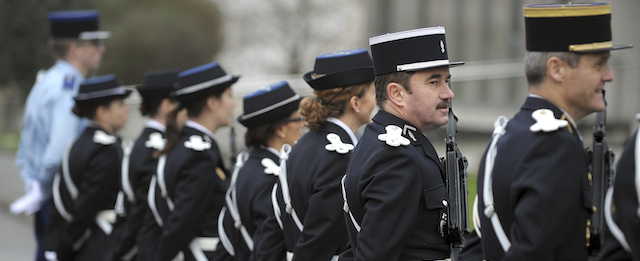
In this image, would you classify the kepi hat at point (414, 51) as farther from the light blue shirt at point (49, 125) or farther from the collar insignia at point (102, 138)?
the light blue shirt at point (49, 125)

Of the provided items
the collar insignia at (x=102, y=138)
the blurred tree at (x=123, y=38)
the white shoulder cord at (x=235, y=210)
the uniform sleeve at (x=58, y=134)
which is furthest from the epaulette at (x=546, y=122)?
the blurred tree at (x=123, y=38)

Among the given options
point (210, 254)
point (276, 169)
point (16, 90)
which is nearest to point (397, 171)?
point (276, 169)

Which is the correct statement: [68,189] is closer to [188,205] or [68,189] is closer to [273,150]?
[188,205]

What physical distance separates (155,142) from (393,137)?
3559 millimetres

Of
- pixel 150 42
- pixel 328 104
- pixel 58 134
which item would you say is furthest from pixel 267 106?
pixel 150 42

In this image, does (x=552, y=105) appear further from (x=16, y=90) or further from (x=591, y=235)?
(x=16, y=90)

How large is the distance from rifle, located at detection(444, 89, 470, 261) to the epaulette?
50 centimetres

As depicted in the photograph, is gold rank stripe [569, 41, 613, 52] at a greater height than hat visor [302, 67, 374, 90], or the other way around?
gold rank stripe [569, 41, 613, 52]

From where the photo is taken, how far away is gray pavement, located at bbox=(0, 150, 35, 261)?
40.8 ft

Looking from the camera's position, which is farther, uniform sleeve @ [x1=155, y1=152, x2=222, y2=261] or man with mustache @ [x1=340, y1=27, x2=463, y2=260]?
uniform sleeve @ [x1=155, y1=152, x2=222, y2=261]

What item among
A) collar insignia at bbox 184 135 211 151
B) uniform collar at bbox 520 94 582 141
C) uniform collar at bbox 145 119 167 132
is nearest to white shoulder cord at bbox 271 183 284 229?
collar insignia at bbox 184 135 211 151

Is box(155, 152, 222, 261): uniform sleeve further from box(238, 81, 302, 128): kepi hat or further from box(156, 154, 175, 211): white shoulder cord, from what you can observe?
box(238, 81, 302, 128): kepi hat

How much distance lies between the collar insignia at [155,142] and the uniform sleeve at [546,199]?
4074 millimetres

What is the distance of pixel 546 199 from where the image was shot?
3.69 metres
